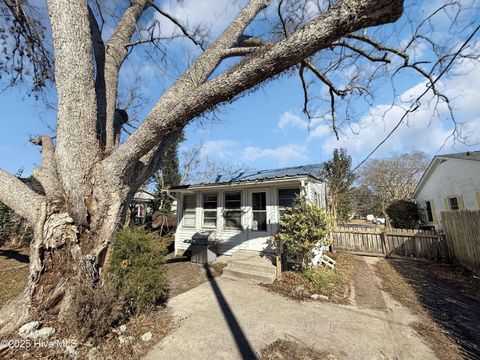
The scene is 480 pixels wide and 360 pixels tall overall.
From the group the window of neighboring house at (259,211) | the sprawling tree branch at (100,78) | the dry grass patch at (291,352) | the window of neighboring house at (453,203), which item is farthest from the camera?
the window of neighboring house at (453,203)

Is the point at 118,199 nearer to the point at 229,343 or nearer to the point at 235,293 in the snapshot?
the point at 229,343

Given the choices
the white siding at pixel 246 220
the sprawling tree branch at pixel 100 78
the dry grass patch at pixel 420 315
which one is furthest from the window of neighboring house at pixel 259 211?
the sprawling tree branch at pixel 100 78

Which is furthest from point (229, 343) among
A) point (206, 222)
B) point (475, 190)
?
point (475, 190)

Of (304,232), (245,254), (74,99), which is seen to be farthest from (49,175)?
(245,254)

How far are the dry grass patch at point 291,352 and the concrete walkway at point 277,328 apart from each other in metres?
0.11

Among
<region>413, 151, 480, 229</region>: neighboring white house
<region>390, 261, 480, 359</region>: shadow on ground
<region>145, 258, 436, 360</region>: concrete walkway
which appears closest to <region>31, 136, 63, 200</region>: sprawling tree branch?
<region>145, 258, 436, 360</region>: concrete walkway

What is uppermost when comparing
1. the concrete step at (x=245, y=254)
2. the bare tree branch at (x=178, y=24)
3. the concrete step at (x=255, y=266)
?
the bare tree branch at (x=178, y=24)

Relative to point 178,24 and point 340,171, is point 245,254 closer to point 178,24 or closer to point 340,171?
point 178,24

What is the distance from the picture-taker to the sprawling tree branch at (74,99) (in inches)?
133

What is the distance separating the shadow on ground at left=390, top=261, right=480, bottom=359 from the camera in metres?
3.32

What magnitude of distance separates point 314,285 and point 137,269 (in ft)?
13.2

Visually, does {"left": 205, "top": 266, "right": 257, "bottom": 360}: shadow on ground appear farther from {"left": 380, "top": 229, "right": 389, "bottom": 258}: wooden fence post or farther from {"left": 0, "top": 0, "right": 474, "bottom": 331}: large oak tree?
{"left": 380, "top": 229, "right": 389, "bottom": 258}: wooden fence post

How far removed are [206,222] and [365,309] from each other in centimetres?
619

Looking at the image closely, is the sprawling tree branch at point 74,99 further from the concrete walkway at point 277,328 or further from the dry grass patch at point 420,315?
the dry grass patch at point 420,315
